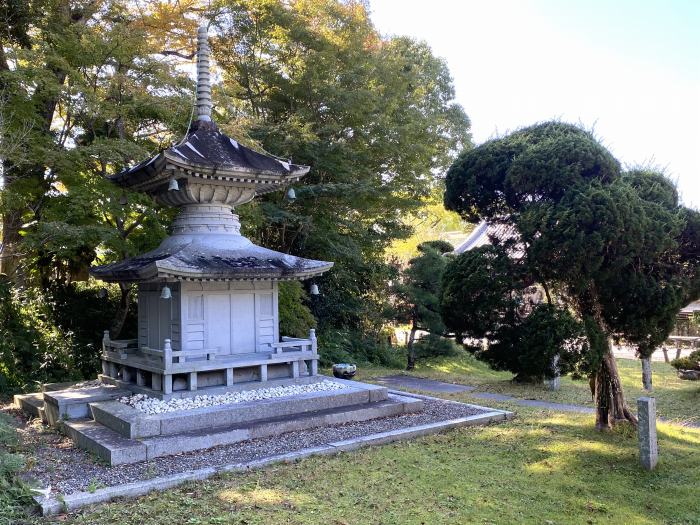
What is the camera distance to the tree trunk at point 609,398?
338 inches

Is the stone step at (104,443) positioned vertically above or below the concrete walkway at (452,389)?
above

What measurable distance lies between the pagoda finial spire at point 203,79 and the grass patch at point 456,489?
6.81m

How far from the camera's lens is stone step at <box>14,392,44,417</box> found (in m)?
9.77

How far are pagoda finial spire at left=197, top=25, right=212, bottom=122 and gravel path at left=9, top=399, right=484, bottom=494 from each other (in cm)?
613

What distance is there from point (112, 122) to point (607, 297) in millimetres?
10747

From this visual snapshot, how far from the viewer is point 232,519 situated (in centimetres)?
530

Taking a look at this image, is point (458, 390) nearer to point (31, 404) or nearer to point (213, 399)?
point (213, 399)

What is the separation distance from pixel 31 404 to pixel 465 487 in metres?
8.12

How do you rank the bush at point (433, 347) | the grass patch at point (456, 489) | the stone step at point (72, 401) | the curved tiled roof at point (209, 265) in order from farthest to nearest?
1. the bush at point (433, 347)
2. the stone step at point (72, 401)
3. the curved tiled roof at point (209, 265)
4. the grass patch at point (456, 489)

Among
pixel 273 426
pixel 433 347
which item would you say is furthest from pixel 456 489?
pixel 433 347

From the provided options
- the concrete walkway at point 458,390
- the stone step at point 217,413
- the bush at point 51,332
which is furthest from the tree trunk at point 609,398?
the bush at point 51,332

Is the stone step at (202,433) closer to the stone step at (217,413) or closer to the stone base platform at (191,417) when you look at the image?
the stone base platform at (191,417)

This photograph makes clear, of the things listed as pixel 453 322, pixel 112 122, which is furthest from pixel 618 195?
pixel 112 122

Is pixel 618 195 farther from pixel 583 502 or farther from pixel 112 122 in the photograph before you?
pixel 112 122
